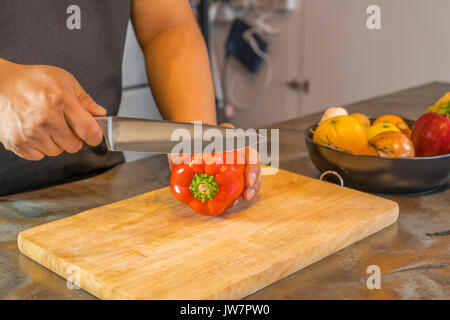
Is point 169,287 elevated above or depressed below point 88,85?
below

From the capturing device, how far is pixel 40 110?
2.60 ft

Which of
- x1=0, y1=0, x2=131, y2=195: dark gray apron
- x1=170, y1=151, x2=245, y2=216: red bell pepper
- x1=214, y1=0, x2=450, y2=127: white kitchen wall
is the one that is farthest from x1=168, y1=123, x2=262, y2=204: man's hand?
x1=214, y1=0, x2=450, y2=127: white kitchen wall

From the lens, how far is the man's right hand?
79 cm

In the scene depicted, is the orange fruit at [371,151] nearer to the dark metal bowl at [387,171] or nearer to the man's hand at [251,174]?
the dark metal bowl at [387,171]

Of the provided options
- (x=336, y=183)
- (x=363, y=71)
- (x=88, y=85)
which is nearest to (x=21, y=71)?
(x=88, y=85)

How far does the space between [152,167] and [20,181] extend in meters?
0.30

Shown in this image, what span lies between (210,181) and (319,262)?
259 millimetres

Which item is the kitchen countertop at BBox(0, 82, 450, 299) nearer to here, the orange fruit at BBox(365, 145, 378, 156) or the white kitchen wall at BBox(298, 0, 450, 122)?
the orange fruit at BBox(365, 145, 378, 156)

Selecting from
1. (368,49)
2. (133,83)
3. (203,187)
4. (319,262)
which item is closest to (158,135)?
(203,187)

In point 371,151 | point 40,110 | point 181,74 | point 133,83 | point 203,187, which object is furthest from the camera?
point 133,83

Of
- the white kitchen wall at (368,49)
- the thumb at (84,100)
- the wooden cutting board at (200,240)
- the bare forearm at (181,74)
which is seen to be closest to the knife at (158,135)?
the thumb at (84,100)

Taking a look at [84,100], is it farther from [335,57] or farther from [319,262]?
[335,57]

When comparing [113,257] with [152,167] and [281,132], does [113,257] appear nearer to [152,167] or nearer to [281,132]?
[152,167]
